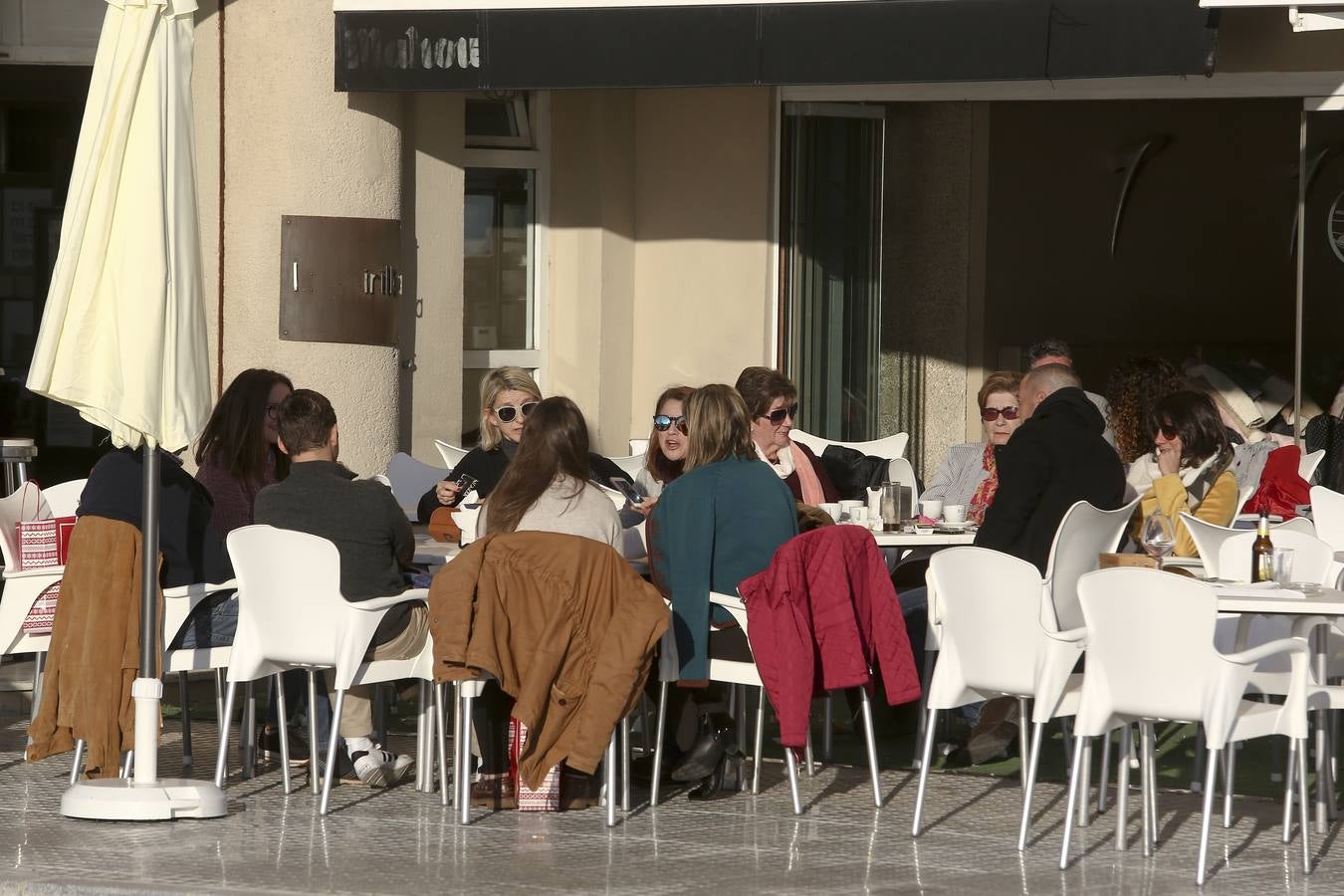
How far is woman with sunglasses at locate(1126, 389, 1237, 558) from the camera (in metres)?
7.19

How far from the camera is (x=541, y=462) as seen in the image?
5.96 meters

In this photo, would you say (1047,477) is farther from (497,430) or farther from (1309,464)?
(1309,464)

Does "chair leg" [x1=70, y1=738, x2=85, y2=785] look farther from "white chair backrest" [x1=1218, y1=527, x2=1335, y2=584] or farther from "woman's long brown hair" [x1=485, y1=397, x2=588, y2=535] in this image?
"white chair backrest" [x1=1218, y1=527, x2=1335, y2=584]

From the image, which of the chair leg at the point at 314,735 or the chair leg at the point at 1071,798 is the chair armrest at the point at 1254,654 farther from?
the chair leg at the point at 314,735

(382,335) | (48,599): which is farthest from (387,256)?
(48,599)

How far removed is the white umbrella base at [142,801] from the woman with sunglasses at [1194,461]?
3.34 m

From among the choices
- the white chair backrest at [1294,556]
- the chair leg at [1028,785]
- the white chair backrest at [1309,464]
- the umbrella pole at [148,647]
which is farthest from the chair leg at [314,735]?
the white chair backrest at [1309,464]

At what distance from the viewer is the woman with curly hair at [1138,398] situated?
340 inches

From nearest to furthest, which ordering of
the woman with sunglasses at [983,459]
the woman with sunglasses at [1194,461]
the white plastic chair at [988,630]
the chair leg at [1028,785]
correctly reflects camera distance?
the chair leg at [1028,785] < the white plastic chair at [988,630] < the woman with sunglasses at [1194,461] < the woman with sunglasses at [983,459]

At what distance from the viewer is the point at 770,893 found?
16.1 ft

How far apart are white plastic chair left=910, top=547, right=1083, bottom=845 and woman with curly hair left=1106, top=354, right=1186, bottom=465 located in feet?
10.3

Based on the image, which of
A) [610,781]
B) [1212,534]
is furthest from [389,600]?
[1212,534]

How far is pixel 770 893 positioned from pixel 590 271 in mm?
6142

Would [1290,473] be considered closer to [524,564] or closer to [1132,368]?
[1132,368]
